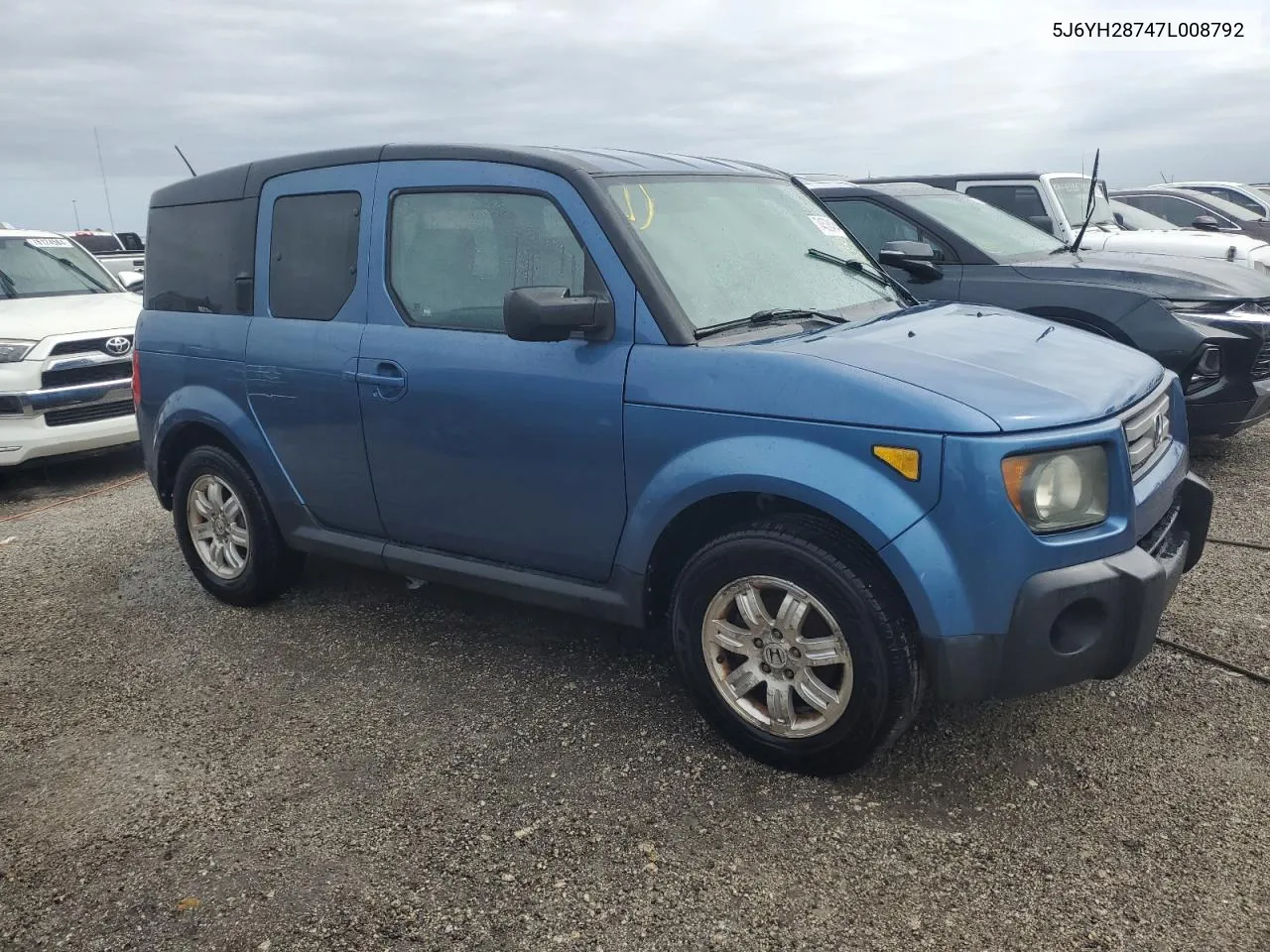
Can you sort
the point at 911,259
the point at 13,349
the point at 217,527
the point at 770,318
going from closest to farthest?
the point at 770,318, the point at 217,527, the point at 911,259, the point at 13,349

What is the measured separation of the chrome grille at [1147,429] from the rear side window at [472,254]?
5.60ft

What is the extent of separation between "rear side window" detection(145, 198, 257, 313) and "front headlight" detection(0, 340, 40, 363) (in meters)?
2.89

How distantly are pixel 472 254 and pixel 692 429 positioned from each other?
3.72 feet

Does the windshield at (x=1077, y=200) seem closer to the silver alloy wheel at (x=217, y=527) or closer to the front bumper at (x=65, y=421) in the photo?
the silver alloy wheel at (x=217, y=527)

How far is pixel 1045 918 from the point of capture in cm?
251

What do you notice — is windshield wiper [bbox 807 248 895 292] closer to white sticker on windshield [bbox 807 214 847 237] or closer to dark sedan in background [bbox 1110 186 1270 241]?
white sticker on windshield [bbox 807 214 847 237]

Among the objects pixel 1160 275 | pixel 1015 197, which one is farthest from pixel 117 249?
pixel 1160 275

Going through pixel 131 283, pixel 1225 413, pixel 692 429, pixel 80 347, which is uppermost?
pixel 131 283

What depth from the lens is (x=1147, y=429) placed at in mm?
3197

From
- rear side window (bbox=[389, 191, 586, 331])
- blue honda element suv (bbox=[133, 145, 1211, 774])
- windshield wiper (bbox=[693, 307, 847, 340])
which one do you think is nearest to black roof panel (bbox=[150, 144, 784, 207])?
blue honda element suv (bbox=[133, 145, 1211, 774])

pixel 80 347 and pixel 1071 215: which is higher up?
pixel 1071 215

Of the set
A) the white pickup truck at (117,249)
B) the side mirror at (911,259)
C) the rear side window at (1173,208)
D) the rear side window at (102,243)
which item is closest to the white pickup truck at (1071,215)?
the side mirror at (911,259)

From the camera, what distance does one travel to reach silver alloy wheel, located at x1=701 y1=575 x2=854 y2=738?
301 cm

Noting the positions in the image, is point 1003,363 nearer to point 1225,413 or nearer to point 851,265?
point 851,265
